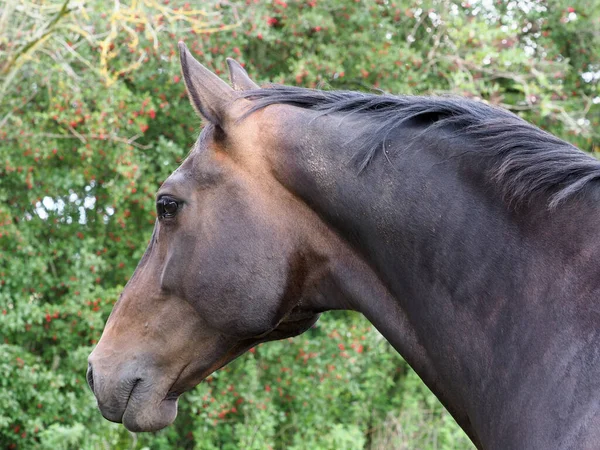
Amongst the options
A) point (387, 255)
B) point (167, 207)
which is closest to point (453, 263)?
point (387, 255)

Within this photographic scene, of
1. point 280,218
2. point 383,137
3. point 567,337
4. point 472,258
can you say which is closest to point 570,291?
point 567,337

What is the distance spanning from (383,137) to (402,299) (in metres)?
0.40

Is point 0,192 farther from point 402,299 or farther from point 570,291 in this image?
point 570,291

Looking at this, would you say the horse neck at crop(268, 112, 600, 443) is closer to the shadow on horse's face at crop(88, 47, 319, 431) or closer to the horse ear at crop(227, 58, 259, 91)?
the shadow on horse's face at crop(88, 47, 319, 431)

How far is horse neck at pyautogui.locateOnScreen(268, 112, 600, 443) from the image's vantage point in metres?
1.70

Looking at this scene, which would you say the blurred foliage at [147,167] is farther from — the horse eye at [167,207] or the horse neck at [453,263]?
the horse neck at [453,263]

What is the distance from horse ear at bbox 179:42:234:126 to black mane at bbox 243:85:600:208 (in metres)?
0.09

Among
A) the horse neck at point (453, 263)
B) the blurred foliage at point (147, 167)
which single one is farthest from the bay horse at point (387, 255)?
the blurred foliage at point (147, 167)

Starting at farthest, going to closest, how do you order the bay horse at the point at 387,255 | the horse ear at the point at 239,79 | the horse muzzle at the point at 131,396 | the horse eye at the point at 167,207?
the horse ear at the point at 239,79 → the horse muzzle at the point at 131,396 → the horse eye at the point at 167,207 → the bay horse at the point at 387,255

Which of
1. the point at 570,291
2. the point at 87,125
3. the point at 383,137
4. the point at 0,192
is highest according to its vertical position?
the point at 383,137

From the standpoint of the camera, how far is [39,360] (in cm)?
664

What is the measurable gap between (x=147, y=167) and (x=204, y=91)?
181 inches

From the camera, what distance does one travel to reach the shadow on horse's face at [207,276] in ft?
6.85

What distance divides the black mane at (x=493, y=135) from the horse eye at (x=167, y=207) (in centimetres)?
33
